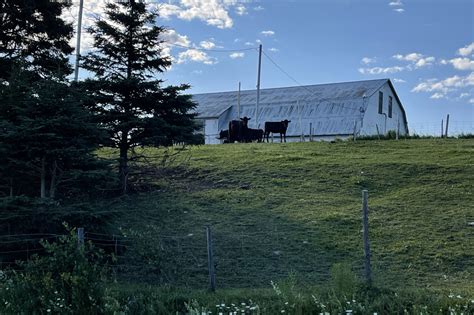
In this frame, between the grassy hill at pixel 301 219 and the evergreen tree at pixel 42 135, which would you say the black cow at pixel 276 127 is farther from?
the evergreen tree at pixel 42 135

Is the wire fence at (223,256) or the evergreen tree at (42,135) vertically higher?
the evergreen tree at (42,135)

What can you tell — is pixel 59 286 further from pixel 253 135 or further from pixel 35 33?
pixel 253 135

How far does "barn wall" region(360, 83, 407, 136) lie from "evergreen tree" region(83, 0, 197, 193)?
83.3 feet

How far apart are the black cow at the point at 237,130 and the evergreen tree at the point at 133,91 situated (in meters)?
15.0

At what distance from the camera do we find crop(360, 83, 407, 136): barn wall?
38094 mm

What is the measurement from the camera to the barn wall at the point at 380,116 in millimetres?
38094

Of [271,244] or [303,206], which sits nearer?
[271,244]

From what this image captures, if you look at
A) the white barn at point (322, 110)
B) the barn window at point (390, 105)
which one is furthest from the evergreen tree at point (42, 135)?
the barn window at point (390, 105)

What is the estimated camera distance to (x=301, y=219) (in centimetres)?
1152

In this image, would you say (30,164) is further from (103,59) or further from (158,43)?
(158,43)

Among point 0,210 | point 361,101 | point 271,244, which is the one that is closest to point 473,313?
point 271,244

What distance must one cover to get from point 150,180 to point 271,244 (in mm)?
6697

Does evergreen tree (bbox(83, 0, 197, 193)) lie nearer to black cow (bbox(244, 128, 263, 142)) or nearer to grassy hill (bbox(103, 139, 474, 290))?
grassy hill (bbox(103, 139, 474, 290))

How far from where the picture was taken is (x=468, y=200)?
1247 cm
